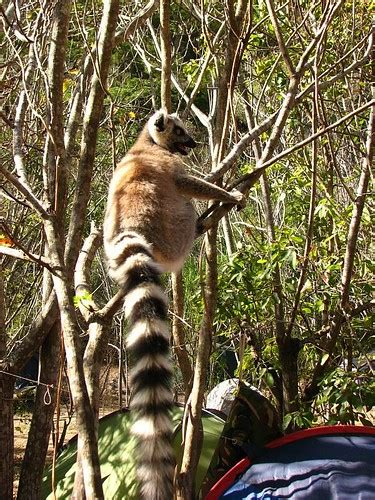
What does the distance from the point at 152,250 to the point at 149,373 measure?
1.59m

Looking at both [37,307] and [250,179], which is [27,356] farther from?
[37,307]

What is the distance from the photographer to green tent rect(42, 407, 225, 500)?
16.0ft

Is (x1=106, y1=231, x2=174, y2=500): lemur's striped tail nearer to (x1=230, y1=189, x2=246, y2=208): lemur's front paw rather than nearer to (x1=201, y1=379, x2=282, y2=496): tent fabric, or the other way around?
(x1=230, y1=189, x2=246, y2=208): lemur's front paw

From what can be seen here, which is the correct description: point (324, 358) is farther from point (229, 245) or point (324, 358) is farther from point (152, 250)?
point (229, 245)

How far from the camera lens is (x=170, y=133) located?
564cm

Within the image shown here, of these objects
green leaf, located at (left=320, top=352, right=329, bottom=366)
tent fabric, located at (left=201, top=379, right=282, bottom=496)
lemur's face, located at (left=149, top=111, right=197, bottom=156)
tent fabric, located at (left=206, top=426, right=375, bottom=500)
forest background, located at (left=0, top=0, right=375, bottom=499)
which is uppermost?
lemur's face, located at (left=149, top=111, right=197, bottom=156)

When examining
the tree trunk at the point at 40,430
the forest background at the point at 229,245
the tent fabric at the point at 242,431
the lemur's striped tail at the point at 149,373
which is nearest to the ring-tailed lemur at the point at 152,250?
the lemur's striped tail at the point at 149,373

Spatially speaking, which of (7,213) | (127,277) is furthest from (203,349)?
(7,213)

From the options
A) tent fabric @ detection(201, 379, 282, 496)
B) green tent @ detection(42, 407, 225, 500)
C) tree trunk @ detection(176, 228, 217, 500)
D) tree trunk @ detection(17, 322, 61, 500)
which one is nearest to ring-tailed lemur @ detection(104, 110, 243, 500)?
tree trunk @ detection(176, 228, 217, 500)

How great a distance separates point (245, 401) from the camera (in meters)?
4.16

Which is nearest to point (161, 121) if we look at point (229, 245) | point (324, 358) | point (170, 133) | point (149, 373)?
point (170, 133)

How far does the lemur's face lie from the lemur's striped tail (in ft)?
7.11

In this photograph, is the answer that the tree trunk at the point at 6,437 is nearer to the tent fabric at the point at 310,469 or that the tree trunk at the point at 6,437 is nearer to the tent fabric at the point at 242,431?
the tent fabric at the point at 242,431

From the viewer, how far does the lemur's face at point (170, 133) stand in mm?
5551
